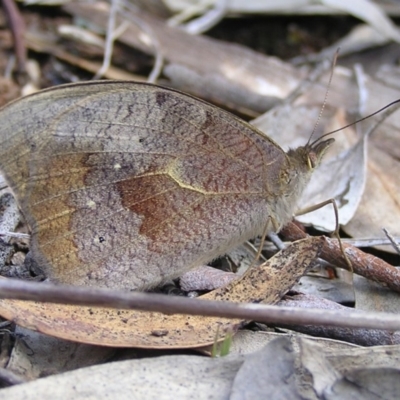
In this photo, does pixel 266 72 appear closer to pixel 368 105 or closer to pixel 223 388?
pixel 368 105

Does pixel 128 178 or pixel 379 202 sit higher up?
pixel 128 178

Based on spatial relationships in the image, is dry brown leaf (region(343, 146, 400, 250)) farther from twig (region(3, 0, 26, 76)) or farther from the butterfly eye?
twig (region(3, 0, 26, 76))

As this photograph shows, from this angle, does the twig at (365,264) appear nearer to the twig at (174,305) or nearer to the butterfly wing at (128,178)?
the butterfly wing at (128,178)

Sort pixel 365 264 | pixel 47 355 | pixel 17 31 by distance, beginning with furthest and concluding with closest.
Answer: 1. pixel 17 31
2. pixel 365 264
3. pixel 47 355

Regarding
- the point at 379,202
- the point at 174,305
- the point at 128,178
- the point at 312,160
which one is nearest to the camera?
the point at 174,305

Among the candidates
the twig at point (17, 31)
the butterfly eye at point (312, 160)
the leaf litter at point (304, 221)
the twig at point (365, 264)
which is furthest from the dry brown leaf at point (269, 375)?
the twig at point (17, 31)

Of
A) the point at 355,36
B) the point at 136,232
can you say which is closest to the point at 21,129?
the point at 136,232

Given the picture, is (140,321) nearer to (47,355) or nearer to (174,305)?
(47,355)

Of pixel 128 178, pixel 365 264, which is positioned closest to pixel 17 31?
pixel 128 178
